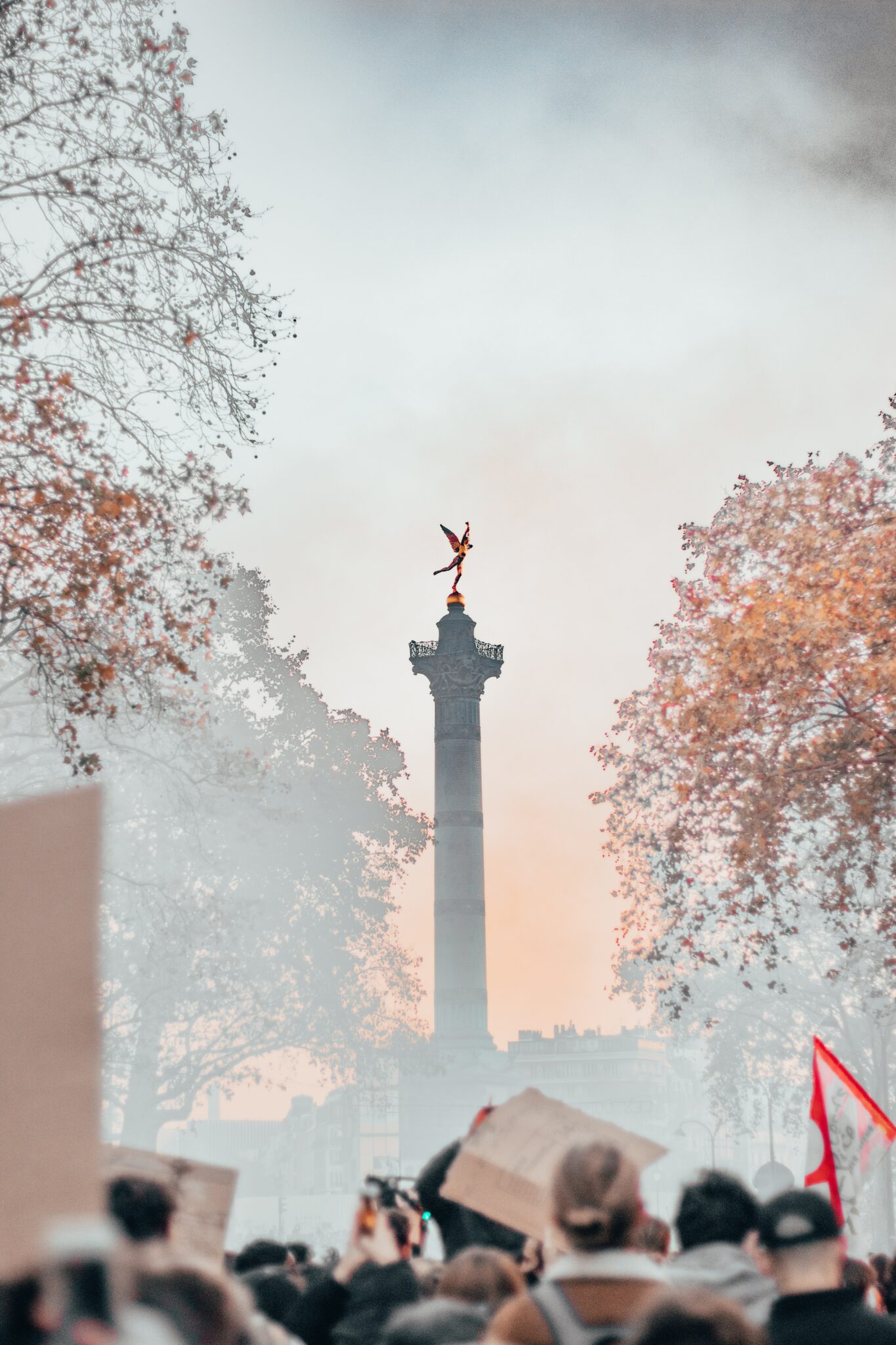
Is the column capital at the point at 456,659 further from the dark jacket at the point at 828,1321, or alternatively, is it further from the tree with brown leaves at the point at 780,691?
the dark jacket at the point at 828,1321

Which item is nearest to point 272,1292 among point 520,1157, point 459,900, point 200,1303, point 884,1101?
point 520,1157

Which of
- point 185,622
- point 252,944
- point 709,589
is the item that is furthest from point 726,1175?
point 252,944

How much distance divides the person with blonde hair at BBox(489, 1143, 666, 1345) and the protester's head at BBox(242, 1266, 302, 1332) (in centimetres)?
194

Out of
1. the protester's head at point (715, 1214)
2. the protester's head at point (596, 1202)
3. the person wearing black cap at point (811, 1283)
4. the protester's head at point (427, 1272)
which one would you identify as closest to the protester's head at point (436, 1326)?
the protester's head at point (596, 1202)

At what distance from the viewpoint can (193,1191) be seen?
4.55m

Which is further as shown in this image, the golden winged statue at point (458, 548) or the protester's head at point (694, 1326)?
the golden winged statue at point (458, 548)

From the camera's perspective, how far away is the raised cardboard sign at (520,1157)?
4.54m

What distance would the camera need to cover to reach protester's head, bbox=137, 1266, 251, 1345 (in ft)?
8.59

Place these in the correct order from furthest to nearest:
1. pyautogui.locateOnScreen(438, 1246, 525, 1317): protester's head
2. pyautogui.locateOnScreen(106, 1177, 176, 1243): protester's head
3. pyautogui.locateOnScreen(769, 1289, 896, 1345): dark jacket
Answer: pyautogui.locateOnScreen(106, 1177, 176, 1243): protester's head
pyautogui.locateOnScreen(438, 1246, 525, 1317): protester's head
pyautogui.locateOnScreen(769, 1289, 896, 1345): dark jacket

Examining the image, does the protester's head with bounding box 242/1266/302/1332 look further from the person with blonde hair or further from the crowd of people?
the person with blonde hair

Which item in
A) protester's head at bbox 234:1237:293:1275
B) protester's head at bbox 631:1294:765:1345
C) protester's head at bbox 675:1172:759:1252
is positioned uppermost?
protester's head at bbox 675:1172:759:1252

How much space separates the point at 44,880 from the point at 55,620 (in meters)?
10.0

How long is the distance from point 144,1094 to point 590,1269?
33742mm

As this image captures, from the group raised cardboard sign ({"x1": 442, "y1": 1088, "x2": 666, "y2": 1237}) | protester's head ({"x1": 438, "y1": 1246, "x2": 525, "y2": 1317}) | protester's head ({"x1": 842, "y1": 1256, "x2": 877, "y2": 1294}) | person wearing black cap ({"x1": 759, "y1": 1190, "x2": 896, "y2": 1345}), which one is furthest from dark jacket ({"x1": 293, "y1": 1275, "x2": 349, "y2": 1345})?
protester's head ({"x1": 842, "y1": 1256, "x2": 877, "y2": 1294})
